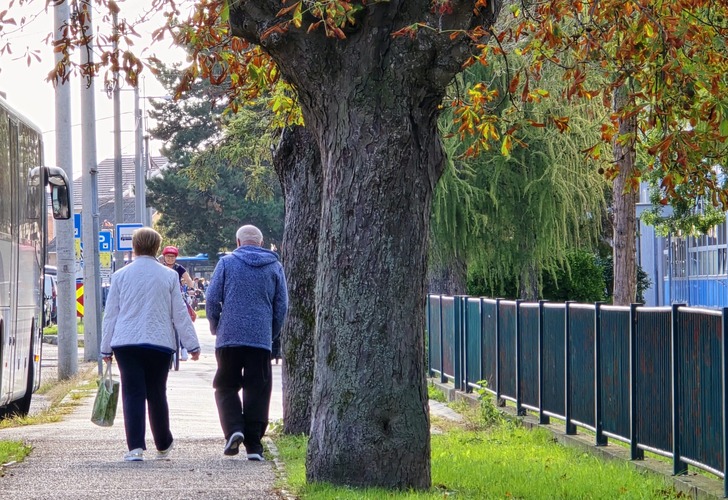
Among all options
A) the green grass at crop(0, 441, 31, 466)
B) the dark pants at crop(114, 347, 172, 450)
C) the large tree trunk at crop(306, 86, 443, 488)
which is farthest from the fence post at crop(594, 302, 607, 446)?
the green grass at crop(0, 441, 31, 466)

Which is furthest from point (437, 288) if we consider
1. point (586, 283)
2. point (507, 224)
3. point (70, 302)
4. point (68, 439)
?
point (68, 439)

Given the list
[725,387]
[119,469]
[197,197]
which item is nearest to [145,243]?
[119,469]

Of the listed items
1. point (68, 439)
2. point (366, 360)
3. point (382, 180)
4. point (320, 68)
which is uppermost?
point (320, 68)

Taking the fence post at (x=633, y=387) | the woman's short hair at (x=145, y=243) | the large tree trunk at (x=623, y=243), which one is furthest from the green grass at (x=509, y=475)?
the large tree trunk at (x=623, y=243)

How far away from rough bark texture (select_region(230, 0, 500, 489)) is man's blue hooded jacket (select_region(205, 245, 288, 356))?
6.30ft

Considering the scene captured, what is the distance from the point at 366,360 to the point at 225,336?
2.26 metres

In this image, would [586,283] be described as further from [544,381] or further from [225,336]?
[225,336]

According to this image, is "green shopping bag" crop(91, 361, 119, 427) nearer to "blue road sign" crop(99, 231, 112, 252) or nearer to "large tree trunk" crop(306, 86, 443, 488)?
"large tree trunk" crop(306, 86, 443, 488)

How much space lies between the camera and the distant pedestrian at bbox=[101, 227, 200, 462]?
9938 mm

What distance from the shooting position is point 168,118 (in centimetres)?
7125

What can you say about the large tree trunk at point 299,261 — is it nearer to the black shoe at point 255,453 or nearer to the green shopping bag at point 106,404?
the black shoe at point 255,453

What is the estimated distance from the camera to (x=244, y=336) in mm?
10109

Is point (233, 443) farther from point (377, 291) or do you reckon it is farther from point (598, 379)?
point (598, 379)

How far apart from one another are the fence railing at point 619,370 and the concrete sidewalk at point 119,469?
2.63m
